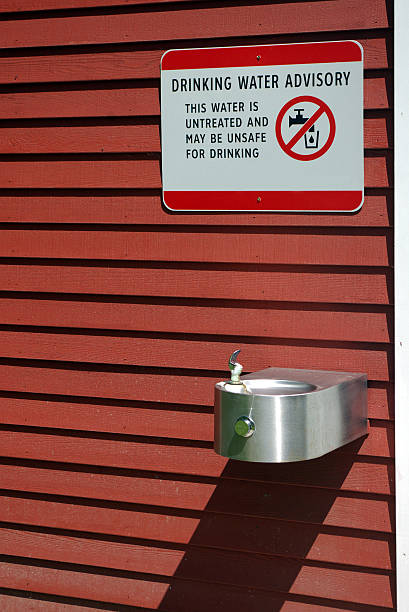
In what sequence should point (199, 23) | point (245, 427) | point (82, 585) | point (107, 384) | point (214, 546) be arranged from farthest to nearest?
1. point (82, 585)
2. point (107, 384)
3. point (214, 546)
4. point (199, 23)
5. point (245, 427)

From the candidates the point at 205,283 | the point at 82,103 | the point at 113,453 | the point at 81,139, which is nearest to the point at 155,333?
the point at 205,283

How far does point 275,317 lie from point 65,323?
0.83 m

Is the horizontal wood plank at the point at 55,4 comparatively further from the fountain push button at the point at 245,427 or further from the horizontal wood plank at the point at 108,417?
the fountain push button at the point at 245,427

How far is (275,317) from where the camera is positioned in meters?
3.26

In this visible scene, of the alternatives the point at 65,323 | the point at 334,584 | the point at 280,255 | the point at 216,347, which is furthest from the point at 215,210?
the point at 334,584

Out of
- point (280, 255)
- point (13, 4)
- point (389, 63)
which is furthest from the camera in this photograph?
point (13, 4)

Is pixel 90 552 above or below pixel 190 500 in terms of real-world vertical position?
below

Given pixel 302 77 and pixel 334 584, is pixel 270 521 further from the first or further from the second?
pixel 302 77

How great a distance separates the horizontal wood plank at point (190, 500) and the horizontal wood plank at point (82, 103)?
4.48ft

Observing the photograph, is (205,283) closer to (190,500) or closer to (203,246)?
(203,246)

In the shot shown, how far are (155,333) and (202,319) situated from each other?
0.20m

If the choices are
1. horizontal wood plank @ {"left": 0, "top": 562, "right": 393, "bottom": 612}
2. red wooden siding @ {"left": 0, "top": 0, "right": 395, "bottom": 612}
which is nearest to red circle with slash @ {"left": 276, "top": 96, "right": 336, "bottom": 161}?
red wooden siding @ {"left": 0, "top": 0, "right": 395, "bottom": 612}

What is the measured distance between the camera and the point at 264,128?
321 cm

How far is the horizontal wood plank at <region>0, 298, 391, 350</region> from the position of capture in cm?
316
